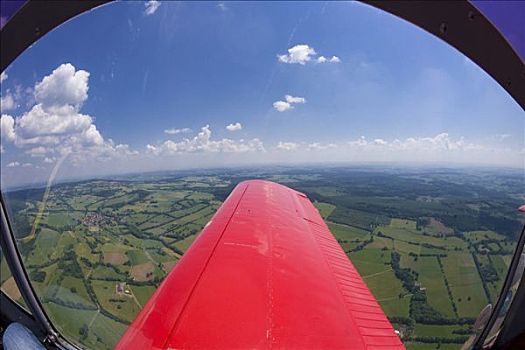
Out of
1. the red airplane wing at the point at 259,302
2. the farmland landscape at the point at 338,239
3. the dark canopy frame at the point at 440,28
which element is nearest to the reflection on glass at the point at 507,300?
the farmland landscape at the point at 338,239

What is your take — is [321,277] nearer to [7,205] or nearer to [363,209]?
[7,205]

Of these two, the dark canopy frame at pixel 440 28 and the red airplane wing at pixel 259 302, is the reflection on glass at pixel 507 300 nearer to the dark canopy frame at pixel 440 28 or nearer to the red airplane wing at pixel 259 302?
the red airplane wing at pixel 259 302

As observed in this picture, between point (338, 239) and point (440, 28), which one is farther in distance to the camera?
point (338, 239)

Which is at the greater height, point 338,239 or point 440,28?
point 440,28

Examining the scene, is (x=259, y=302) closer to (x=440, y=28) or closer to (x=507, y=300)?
(x=440, y=28)

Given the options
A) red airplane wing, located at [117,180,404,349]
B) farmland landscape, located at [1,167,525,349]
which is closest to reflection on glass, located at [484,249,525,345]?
farmland landscape, located at [1,167,525,349]

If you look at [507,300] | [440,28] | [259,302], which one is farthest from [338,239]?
[440,28]
